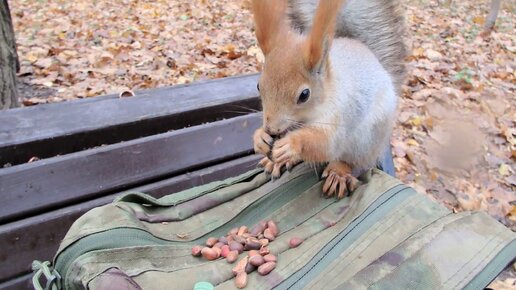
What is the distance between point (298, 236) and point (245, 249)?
0.12 meters

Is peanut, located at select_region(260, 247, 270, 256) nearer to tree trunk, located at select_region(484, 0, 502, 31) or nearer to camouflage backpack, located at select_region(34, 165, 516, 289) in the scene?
camouflage backpack, located at select_region(34, 165, 516, 289)

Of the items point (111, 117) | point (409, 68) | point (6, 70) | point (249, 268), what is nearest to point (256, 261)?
point (249, 268)

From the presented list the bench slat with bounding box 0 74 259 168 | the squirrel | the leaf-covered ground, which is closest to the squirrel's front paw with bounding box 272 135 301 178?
the squirrel

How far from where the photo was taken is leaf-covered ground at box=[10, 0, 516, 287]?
2.05 metres

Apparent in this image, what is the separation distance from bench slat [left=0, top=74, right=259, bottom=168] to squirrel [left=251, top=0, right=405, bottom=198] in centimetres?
29

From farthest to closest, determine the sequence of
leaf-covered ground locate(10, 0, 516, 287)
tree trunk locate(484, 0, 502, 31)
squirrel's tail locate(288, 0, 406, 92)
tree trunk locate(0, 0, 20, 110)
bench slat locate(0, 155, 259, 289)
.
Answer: tree trunk locate(484, 0, 502, 31), leaf-covered ground locate(10, 0, 516, 287), tree trunk locate(0, 0, 20, 110), squirrel's tail locate(288, 0, 406, 92), bench slat locate(0, 155, 259, 289)

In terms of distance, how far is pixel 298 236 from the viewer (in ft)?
3.45

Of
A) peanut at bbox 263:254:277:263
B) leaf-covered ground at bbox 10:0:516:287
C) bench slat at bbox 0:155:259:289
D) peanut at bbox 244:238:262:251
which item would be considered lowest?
leaf-covered ground at bbox 10:0:516:287

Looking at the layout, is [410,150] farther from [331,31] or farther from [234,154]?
[331,31]

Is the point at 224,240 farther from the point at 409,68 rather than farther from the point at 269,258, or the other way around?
the point at 409,68

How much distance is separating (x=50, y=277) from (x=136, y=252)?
0.14m

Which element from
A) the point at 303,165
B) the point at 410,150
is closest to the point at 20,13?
the point at 410,150

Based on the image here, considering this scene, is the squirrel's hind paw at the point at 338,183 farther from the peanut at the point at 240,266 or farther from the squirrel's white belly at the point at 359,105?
the peanut at the point at 240,266

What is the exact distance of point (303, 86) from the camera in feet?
3.64
